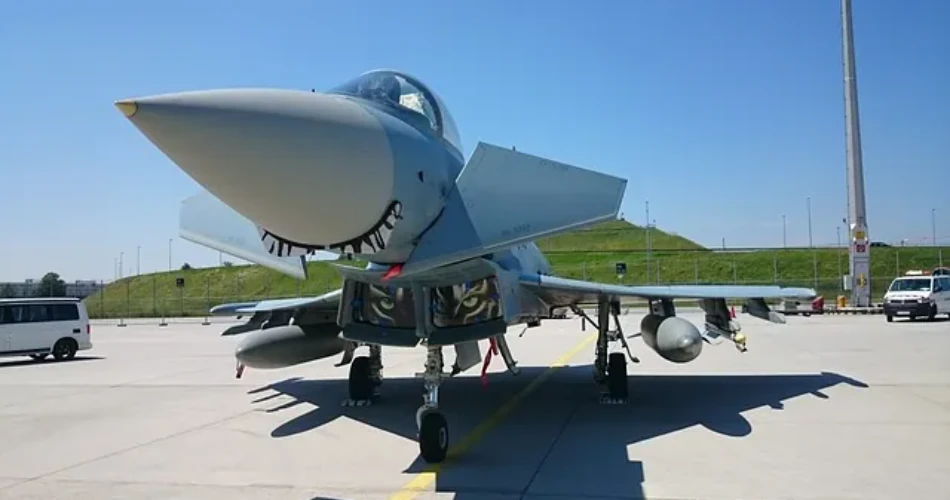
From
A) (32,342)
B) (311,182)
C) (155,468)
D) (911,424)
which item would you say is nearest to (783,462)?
(911,424)

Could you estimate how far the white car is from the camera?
91.0 feet

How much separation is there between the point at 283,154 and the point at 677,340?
630 cm

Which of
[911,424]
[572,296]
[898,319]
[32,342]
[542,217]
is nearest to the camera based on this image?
[542,217]

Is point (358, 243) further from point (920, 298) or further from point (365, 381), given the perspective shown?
point (920, 298)

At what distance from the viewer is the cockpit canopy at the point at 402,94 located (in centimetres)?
600

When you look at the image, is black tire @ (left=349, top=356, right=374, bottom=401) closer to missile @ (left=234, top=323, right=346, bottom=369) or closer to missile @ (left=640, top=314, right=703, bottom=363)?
missile @ (left=234, top=323, right=346, bottom=369)

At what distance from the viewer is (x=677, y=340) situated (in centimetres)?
929

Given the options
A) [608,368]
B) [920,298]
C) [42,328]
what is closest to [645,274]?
[920,298]

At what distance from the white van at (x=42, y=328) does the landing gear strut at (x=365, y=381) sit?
1293 centimetres

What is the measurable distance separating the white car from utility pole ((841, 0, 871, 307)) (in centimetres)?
517

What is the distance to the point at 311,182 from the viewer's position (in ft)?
15.3

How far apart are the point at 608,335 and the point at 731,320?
182 centimetres

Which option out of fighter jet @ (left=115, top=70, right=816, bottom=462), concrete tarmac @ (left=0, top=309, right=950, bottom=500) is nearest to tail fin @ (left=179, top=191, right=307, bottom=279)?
fighter jet @ (left=115, top=70, right=816, bottom=462)

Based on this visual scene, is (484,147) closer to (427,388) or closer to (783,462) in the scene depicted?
(427,388)
